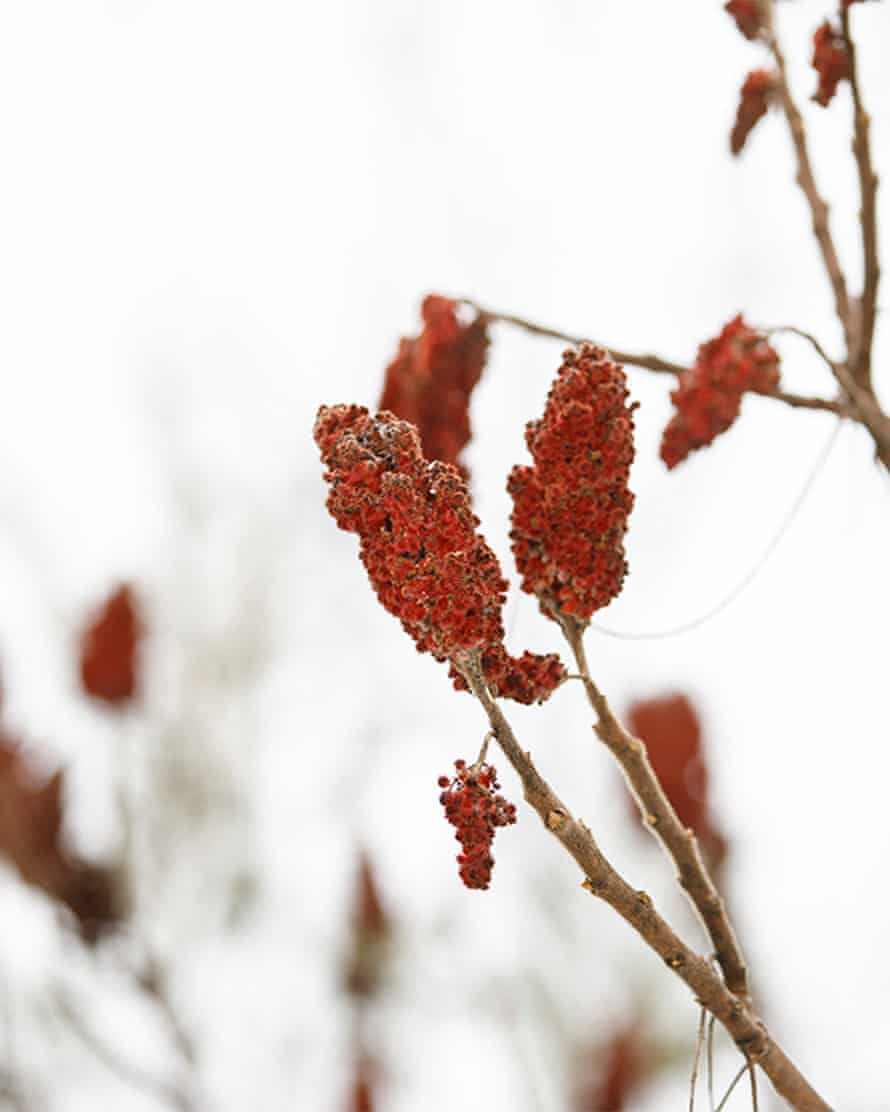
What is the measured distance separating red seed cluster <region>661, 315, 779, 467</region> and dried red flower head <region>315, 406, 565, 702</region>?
28 cm

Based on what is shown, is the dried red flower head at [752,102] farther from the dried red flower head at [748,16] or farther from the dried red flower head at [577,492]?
Result: the dried red flower head at [577,492]

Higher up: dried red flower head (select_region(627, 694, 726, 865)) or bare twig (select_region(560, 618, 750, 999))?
dried red flower head (select_region(627, 694, 726, 865))

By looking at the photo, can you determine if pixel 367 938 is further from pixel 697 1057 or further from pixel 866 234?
pixel 866 234

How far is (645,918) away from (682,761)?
5.57 ft

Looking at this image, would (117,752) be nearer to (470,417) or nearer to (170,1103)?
(170,1103)

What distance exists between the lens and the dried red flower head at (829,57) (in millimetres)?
1467

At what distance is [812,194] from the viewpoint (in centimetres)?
143

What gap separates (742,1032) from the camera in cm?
114

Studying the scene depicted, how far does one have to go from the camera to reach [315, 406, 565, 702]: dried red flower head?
1081 millimetres

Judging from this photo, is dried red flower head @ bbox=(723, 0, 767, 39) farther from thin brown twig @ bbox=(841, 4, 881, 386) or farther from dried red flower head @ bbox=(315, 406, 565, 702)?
dried red flower head @ bbox=(315, 406, 565, 702)

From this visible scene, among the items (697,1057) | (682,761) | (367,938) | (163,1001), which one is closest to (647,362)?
(697,1057)

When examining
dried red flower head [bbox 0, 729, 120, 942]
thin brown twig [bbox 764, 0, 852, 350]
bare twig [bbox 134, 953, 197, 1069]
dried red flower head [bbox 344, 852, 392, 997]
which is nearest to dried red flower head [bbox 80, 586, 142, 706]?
dried red flower head [bbox 0, 729, 120, 942]

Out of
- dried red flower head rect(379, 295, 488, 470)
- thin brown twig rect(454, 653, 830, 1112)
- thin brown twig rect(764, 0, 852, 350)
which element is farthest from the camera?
dried red flower head rect(379, 295, 488, 470)

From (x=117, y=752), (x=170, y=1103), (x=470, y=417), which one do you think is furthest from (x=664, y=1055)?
(x=470, y=417)
